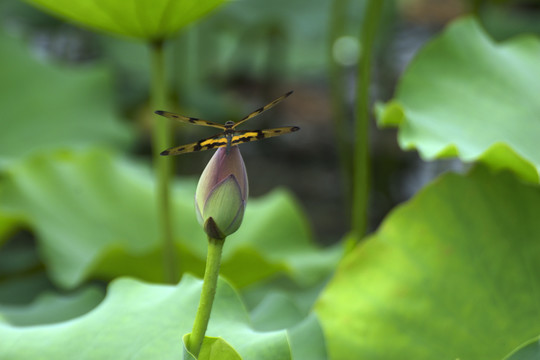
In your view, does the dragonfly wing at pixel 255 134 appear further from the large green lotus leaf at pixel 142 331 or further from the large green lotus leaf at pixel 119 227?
the large green lotus leaf at pixel 119 227

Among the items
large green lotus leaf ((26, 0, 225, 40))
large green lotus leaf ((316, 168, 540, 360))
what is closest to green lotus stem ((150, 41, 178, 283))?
large green lotus leaf ((26, 0, 225, 40))

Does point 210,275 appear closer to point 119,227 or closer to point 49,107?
point 119,227

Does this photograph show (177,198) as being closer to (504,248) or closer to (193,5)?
(193,5)

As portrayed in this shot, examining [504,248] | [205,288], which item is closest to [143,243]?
[504,248]

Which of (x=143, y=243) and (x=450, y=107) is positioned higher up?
(x=450, y=107)

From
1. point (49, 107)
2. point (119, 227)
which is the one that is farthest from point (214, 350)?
point (49, 107)

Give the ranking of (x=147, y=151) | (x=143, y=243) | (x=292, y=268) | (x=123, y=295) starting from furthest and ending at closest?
1. (x=147, y=151)
2. (x=143, y=243)
3. (x=292, y=268)
4. (x=123, y=295)

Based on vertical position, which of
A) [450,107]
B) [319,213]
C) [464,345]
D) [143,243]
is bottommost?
[319,213]
